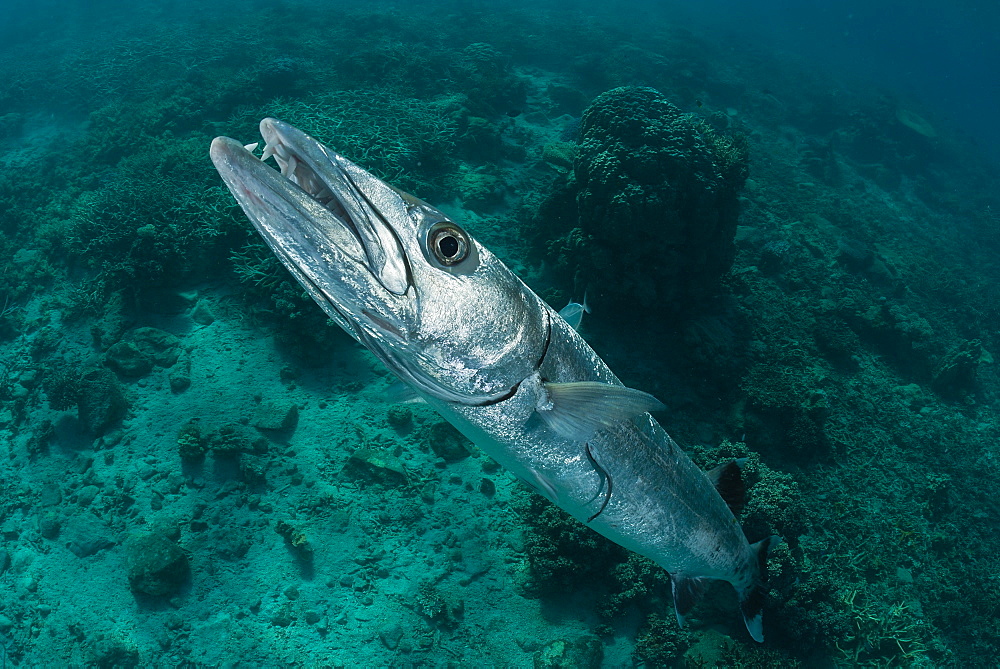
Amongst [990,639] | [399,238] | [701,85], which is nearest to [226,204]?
[399,238]

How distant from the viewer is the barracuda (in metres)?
1.34

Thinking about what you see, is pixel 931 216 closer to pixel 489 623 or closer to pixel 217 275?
pixel 489 623

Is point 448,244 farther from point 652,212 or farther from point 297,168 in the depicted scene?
point 652,212

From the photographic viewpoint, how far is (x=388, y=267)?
4.55 feet

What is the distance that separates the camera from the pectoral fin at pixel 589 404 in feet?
4.91

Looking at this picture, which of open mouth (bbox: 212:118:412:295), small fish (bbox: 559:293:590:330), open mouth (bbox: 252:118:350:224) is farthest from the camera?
small fish (bbox: 559:293:590:330)

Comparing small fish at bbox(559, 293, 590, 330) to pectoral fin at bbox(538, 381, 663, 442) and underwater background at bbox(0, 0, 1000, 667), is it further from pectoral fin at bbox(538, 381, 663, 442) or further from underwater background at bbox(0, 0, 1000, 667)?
underwater background at bbox(0, 0, 1000, 667)

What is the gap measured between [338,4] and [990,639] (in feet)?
Result: 117

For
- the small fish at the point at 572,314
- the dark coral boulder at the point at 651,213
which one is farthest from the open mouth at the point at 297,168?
the dark coral boulder at the point at 651,213

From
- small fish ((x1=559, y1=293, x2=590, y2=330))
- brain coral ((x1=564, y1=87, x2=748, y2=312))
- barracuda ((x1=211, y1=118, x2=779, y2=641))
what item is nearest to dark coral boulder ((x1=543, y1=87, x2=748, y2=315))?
brain coral ((x1=564, y1=87, x2=748, y2=312))

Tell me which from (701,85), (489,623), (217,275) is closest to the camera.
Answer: (489,623)

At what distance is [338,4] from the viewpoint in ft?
92.0

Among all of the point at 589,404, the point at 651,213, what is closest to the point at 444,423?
the point at 651,213

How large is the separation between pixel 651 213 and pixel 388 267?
22.5 feet
